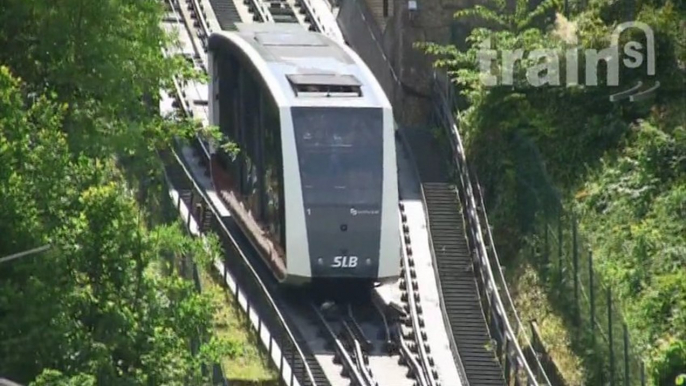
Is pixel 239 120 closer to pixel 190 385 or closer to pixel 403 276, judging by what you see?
pixel 403 276

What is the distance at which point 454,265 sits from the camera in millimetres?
42625

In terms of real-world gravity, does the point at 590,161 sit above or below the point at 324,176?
below

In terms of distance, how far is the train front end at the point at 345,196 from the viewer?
40.4 m

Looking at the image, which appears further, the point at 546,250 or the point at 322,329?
the point at 546,250

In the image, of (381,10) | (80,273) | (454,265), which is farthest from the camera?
(381,10)

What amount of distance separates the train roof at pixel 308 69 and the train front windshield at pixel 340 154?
0.23m

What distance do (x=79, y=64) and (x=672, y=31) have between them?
14464 millimetres

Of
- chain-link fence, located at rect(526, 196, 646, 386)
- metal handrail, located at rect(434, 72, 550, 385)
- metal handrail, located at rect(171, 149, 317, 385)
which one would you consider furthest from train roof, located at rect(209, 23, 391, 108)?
chain-link fence, located at rect(526, 196, 646, 386)

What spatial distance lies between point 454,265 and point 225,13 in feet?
55.4

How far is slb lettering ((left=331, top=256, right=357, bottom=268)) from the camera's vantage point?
40375 millimetres

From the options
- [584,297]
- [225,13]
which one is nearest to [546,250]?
[584,297]

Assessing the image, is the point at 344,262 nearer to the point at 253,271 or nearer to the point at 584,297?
the point at 253,271

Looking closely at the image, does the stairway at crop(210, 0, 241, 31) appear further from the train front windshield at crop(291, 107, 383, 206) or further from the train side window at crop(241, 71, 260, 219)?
the train front windshield at crop(291, 107, 383, 206)

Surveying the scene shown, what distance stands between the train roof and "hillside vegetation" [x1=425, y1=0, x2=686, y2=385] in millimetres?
2571
